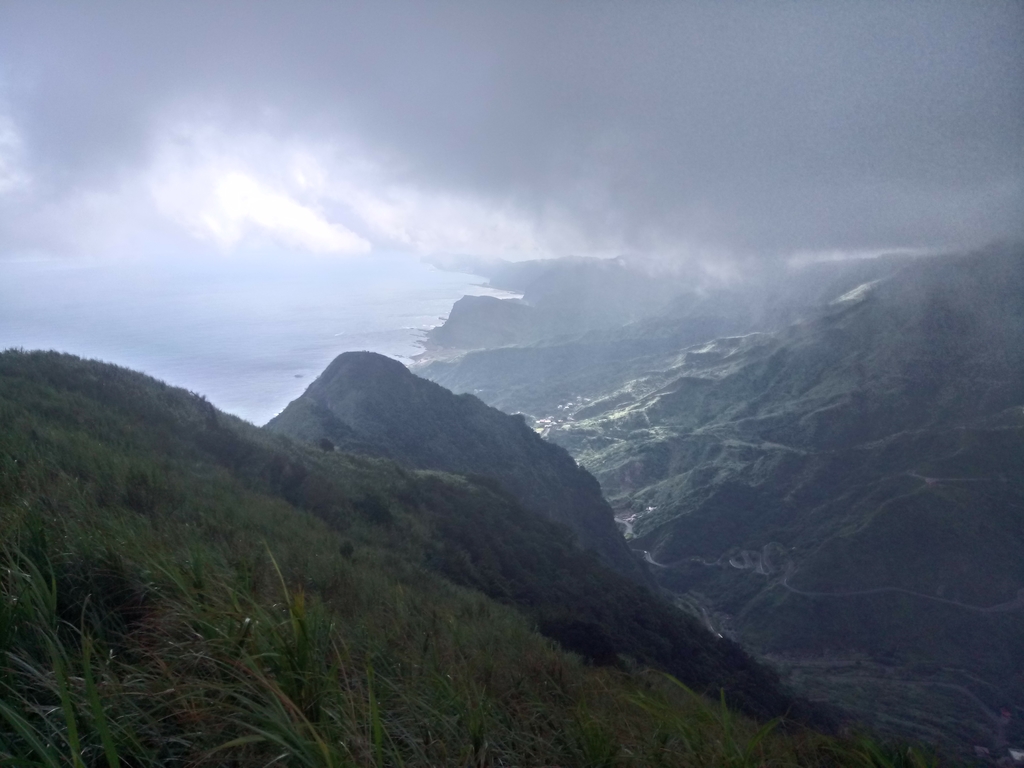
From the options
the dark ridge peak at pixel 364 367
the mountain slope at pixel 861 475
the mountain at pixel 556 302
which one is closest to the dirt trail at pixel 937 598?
the mountain slope at pixel 861 475

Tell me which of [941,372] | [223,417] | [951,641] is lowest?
[951,641]

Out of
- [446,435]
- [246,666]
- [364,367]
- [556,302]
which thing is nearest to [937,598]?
[446,435]

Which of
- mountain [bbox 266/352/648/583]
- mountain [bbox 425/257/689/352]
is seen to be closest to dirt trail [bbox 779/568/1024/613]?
mountain [bbox 266/352/648/583]

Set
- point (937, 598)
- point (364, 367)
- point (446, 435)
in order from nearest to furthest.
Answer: point (446, 435) < point (937, 598) < point (364, 367)

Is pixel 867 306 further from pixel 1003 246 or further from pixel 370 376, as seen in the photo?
pixel 370 376

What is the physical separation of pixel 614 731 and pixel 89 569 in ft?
9.84

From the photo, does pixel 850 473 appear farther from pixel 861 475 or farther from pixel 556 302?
pixel 556 302

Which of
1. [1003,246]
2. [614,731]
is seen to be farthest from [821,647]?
[1003,246]

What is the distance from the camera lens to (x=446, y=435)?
37.7 m

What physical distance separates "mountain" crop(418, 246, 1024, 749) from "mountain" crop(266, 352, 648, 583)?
327 inches

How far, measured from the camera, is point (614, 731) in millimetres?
3453

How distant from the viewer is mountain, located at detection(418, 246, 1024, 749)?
108 ft

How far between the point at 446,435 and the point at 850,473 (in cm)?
3786

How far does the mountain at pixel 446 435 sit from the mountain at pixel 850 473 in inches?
327
